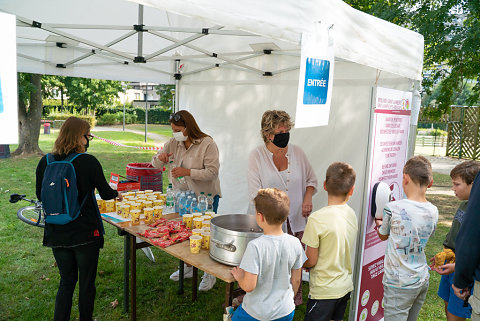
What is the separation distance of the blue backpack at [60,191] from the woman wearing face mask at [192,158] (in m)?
1.21

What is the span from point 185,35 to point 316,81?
3.37 metres

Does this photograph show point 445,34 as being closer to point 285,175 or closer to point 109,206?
point 285,175

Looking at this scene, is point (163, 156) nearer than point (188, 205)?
No

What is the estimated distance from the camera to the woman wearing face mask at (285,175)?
299 centimetres

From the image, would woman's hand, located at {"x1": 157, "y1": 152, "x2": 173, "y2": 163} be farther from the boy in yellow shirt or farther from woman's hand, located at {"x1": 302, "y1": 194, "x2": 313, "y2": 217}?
the boy in yellow shirt

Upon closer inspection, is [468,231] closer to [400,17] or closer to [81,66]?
[81,66]

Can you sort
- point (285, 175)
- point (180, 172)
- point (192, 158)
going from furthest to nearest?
point (192, 158), point (180, 172), point (285, 175)

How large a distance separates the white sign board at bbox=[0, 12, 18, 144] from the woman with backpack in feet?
3.73

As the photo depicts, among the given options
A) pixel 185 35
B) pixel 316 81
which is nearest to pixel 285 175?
pixel 316 81

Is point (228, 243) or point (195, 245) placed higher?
point (228, 243)

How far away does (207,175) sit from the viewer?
361 centimetres

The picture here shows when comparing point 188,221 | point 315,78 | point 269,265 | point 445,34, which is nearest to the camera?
point 269,265

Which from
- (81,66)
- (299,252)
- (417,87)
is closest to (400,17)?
(417,87)

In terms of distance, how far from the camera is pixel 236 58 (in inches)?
189
